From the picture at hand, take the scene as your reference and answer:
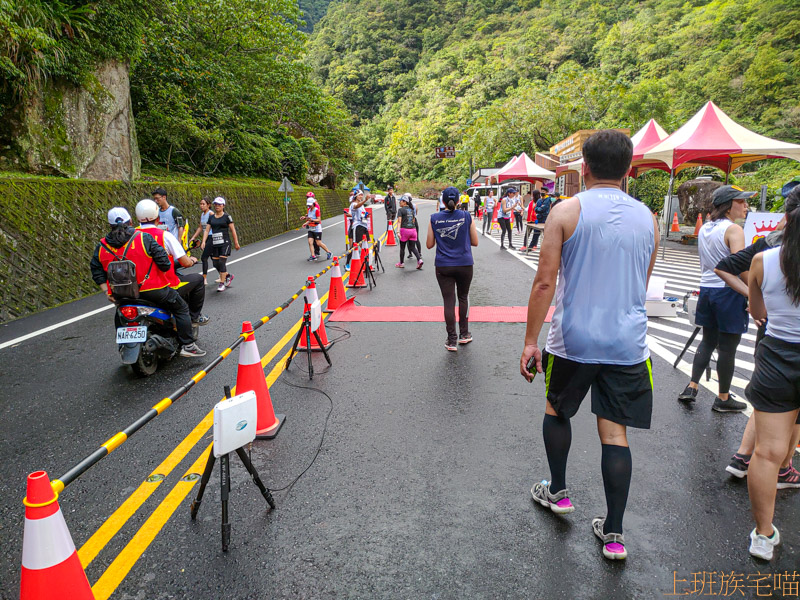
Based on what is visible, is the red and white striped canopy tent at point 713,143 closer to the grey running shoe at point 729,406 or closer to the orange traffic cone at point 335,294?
the orange traffic cone at point 335,294

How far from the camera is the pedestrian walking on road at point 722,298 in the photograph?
4145mm

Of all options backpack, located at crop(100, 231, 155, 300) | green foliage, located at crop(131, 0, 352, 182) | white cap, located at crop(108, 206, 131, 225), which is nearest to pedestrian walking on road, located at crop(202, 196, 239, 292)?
white cap, located at crop(108, 206, 131, 225)

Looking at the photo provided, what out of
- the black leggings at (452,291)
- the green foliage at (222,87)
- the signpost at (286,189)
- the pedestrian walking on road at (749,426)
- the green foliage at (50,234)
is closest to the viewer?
the pedestrian walking on road at (749,426)

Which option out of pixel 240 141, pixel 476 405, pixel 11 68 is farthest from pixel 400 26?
pixel 476 405

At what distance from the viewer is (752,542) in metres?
2.64

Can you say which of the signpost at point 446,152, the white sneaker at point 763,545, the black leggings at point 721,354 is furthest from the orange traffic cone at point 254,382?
the signpost at point 446,152

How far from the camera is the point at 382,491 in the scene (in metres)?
3.27

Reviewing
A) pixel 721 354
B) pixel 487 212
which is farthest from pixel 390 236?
pixel 721 354

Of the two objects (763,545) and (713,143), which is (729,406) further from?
(713,143)

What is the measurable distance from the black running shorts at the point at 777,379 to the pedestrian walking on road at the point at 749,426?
407 mm

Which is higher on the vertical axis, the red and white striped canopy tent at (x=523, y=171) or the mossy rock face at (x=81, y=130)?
the mossy rock face at (x=81, y=130)

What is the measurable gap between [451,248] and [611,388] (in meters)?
3.82

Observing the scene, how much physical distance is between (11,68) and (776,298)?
14.5 m

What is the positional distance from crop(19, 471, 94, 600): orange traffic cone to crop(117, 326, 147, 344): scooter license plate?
354cm
